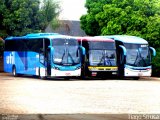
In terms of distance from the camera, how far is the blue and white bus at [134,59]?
32812 millimetres

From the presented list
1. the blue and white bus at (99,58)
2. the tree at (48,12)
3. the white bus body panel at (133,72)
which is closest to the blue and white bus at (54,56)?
the blue and white bus at (99,58)

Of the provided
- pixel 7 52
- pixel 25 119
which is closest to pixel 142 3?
pixel 7 52

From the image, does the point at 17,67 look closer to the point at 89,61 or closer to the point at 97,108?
the point at 89,61

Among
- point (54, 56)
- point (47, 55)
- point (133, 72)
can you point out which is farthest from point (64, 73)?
point (133, 72)

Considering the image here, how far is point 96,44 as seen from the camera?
3231 centimetres

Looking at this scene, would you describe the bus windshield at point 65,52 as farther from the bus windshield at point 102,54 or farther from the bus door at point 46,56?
the bus windshield at point 102,54

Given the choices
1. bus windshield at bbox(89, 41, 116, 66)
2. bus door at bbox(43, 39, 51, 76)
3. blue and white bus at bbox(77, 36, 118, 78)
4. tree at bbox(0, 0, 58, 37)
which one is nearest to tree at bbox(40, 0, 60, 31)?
tree at bbox(0, 0, 58, 37)

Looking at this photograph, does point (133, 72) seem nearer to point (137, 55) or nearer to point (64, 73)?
point (137, 55)

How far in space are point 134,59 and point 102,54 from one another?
239 cm

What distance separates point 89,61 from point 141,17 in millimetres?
9151

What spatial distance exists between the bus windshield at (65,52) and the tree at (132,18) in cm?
920

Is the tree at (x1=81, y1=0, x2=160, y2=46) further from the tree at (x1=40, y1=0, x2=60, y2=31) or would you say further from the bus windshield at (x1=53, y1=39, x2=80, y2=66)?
the bus windshield at (x1=53, y1=39, x2=80, y2=66)

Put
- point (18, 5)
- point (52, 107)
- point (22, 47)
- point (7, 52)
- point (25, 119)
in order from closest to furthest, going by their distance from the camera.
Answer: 1. point (25, 119)
2. point (52, 107)
3. point (22, 47)
4. point (7, 52)
5. point (18, 5)

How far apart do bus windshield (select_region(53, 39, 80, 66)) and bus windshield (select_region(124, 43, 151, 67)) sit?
409 cm
